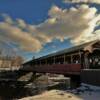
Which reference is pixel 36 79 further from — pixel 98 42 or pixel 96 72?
pixel 96 72

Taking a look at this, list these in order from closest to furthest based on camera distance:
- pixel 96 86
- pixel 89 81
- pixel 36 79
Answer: pixel 96 86
pixel 89 81
pixel 36 79

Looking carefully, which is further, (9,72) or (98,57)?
(9,72)

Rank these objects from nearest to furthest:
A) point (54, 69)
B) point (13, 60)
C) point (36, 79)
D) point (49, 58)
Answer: point (54, 69), point (49, 58), point (36, 79), point (13, 60)

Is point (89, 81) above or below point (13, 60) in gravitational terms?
below

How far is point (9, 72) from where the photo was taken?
9850 cm

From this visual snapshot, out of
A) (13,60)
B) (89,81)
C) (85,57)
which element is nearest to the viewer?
(89,81)

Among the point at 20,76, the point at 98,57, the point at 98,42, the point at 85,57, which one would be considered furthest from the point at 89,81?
the point at 20,76

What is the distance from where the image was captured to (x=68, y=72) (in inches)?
1491

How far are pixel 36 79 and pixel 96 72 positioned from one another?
192 feet

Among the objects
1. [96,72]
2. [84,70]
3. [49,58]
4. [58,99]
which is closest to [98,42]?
[84,70]

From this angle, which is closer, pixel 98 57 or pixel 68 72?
pixel 68 72

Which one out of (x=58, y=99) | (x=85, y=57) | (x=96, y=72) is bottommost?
(x=58, y=99)

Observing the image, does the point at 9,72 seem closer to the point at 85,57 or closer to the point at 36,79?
the point at 36,79

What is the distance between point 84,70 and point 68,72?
19.6 ft
